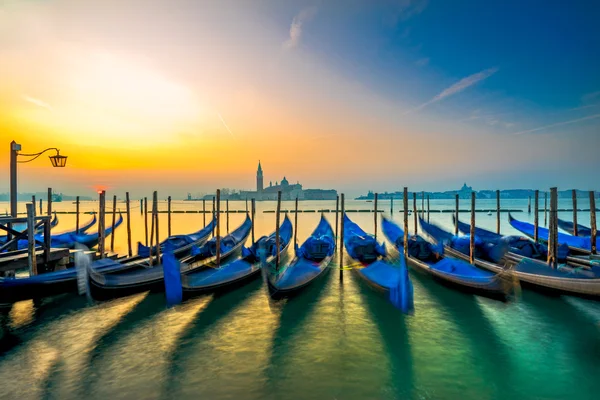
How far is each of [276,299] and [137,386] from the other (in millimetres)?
2770

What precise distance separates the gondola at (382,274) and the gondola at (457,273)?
23.4 inches

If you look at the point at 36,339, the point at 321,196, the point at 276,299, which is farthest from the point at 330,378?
the point at 321,196

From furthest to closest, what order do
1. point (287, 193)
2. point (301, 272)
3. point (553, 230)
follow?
point (287, 193) < point (553, 230) < point (301, 272)

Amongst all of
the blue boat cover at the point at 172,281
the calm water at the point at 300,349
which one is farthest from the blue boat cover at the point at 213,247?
the blue boat cover at the point at 172,281

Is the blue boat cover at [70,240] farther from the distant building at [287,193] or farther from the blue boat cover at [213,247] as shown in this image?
the distant building at [287,193]

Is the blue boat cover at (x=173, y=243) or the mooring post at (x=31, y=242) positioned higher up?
the mooring post at (x=31, y=242)

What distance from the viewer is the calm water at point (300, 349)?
13.2 ft

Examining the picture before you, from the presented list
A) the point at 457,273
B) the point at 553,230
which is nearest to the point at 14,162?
the point at 457,273

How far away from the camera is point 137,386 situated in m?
4.08

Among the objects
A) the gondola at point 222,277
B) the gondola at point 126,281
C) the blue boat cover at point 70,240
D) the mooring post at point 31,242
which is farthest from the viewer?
the blue boat cover at point 70,240

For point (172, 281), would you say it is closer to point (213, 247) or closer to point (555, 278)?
point (213, 247)

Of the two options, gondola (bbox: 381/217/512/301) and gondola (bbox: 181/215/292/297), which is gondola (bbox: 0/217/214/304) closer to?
gondola (bbox: 181/215/292/297)

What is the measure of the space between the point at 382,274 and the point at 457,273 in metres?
1.73

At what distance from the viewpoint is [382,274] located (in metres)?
6.99
